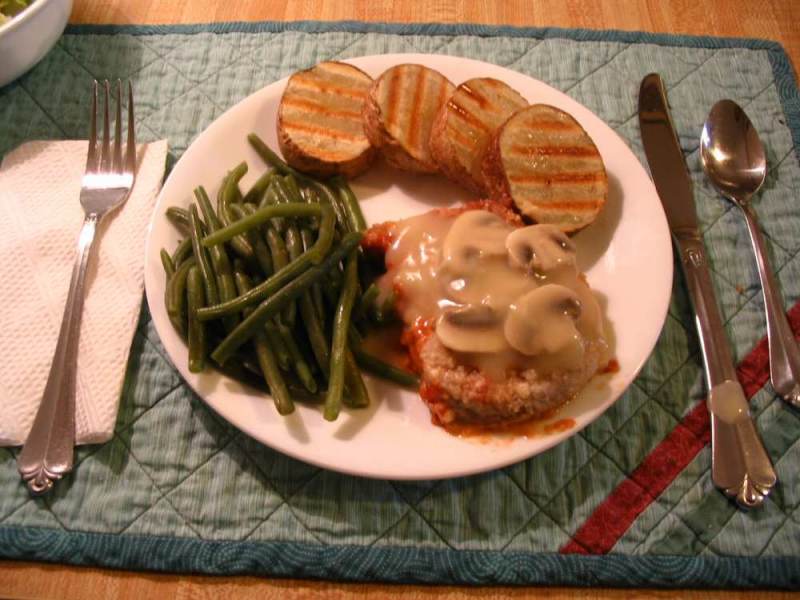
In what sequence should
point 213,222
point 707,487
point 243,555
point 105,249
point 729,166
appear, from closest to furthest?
point 243,555
point 707,487
point 213,222
point 105,249
point 729,166

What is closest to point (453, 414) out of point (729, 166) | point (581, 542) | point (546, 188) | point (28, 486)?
point (581, 542)

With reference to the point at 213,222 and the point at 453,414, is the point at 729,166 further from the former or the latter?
the point at 213,222

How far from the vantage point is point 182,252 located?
2457 mm

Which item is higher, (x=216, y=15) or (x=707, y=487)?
(x=216, y=15)

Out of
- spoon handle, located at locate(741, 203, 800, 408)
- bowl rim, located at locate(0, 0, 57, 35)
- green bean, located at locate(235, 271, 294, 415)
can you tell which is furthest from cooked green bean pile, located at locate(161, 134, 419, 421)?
spoon handle, located at locate(741, 203, 800, 408)

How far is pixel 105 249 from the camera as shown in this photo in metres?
2.72

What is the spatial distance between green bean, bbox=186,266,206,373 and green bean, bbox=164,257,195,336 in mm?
27

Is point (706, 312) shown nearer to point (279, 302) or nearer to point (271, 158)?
point (279, 302)

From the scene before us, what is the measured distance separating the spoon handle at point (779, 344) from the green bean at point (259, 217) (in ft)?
6.24

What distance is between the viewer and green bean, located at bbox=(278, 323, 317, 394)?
2.21 metres

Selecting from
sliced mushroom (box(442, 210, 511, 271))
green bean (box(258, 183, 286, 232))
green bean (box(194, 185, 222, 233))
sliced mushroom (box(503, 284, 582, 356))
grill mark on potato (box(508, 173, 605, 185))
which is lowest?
green bean (box(194, 185, 222, 233))

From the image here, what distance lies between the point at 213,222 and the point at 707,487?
2093mm

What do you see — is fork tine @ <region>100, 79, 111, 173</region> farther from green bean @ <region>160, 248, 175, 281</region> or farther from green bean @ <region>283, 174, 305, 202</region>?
green bean @ <region>283, 174, 305, 202</region>

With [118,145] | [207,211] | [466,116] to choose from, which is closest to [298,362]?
[207,211]
